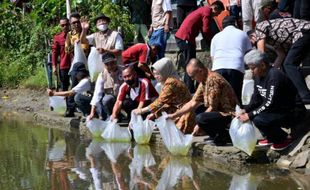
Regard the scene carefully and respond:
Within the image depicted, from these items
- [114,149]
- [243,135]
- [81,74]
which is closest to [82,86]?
[81,74]

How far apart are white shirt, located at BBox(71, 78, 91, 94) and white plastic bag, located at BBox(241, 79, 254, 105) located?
8.51 ft

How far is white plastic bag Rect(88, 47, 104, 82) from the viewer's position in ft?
32.5

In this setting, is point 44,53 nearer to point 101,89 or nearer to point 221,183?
point 101,89

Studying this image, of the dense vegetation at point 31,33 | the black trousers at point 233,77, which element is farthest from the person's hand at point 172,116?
the dense vegetation at point 31,33

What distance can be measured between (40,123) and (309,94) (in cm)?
562

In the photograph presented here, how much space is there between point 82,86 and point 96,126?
3.24 feet

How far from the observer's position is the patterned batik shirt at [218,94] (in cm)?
736

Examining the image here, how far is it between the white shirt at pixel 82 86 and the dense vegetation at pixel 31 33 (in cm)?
318

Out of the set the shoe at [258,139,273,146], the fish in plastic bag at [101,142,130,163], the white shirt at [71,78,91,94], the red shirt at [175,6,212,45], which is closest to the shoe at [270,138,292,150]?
the shoe at [258,139,273,146]

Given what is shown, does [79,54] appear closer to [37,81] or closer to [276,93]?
[276,93]

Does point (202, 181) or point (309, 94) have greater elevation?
point (309, 94)

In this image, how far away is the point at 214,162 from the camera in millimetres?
7328

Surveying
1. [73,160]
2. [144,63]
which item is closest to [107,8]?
[144,63]

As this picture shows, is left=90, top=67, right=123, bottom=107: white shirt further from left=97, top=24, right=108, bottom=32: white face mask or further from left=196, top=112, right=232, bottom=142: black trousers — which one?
left=196, top=112, right=232, bottom=142: black trousers
